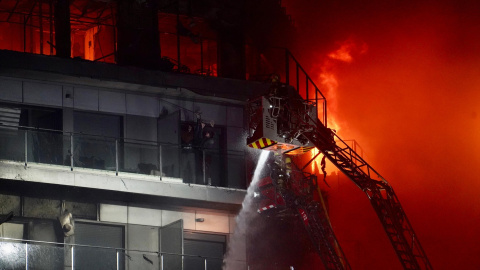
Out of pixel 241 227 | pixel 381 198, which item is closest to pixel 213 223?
pixel 241 227

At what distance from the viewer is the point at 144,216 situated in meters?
38.1

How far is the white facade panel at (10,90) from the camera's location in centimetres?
3681

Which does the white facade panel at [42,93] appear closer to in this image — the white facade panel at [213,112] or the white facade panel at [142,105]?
the white facade panel at [142,105]

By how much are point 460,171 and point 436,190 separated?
124cm

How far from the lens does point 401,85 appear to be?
49562mm

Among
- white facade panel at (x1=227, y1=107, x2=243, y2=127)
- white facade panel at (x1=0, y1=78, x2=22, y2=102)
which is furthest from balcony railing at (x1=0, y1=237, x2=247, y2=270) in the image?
white facade panel at (x1=227, y1=107, x2=243, y2=127)

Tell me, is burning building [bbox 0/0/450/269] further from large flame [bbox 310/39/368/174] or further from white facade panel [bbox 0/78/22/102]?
large flame [bbox 310/39/368/174]

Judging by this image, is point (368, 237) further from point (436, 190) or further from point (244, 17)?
point (244, 17)

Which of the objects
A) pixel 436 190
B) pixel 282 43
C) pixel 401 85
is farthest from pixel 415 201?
pixel 282 43

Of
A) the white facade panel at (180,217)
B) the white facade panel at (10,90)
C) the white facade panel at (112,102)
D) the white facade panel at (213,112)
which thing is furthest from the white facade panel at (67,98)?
the white facade panel at (213,112)

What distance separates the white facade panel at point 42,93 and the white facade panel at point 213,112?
5299mm

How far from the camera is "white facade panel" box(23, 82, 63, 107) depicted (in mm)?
37281

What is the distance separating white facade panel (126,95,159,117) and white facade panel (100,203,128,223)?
3568mm

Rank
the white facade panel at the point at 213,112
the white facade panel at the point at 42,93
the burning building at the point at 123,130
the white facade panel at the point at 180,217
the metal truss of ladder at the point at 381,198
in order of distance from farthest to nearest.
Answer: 1. the white facade panel at the point at 213,112
2. the white facade panel at the point at 180,217
3. the metal truss of ladder at the point at 381,198
4. the white facade panel at the point at 42,93
5. the burning building at the point at 123,130
